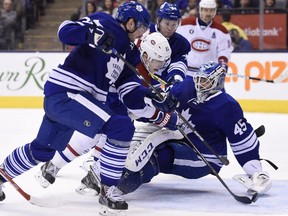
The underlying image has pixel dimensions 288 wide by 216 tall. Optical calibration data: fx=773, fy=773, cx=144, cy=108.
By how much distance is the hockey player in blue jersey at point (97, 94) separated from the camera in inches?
137

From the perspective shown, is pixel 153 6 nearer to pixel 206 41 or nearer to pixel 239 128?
pixel 206 41

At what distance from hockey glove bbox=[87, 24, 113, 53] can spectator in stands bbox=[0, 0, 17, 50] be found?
5.96 m

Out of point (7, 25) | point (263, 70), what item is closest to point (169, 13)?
point (263, 70)

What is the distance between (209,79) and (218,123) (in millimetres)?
250

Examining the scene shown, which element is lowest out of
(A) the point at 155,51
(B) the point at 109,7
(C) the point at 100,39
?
(B) the point at 109,7

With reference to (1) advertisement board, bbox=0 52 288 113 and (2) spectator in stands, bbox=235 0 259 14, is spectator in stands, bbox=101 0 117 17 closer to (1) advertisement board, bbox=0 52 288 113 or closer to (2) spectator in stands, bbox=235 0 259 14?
(1) advertisement board, bbox=0 52 288 113

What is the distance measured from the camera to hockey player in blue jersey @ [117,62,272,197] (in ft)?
12.9

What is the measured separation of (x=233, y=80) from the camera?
27.9ft

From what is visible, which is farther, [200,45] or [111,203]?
[200,45]

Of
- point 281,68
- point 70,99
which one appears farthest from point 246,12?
point 70,99

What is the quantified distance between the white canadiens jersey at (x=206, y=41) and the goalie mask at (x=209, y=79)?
2950 mm

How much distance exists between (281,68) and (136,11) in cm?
500

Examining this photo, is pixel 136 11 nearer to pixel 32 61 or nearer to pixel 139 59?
pixel 139 59

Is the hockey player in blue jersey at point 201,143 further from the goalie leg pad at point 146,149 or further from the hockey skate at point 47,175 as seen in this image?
the hockey skate at point 47,175
